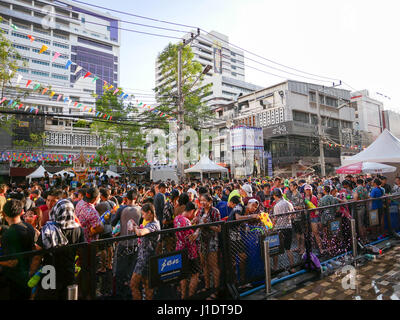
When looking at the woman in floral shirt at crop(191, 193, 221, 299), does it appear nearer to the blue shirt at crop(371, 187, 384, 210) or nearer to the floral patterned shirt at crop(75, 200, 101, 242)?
the floral patterned shirt at crop(75, 200, 101, 242)

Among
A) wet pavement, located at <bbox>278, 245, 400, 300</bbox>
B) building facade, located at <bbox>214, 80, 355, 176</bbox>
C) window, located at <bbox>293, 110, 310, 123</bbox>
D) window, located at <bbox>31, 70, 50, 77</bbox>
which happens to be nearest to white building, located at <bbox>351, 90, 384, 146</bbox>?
building facade, located at <bbox>214, 80, 355, 176</bbox>

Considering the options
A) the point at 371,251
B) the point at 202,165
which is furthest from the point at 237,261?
the point at 202,165

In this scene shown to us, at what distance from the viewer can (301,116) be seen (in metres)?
33.1

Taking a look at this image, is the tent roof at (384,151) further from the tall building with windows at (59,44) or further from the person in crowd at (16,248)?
the tall building with windows at (59,44)

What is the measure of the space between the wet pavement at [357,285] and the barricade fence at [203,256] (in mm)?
448

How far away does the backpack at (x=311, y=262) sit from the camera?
14.9 feet

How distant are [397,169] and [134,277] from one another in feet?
54.7

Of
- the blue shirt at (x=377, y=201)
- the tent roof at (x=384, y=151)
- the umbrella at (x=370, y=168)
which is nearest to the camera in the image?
the blue shirt at (x=377, y=201)

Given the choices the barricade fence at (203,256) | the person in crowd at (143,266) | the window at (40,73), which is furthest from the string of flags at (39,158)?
the window at (40,73)

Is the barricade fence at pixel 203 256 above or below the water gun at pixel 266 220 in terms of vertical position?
below

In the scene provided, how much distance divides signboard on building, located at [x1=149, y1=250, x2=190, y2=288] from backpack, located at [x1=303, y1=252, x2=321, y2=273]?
2.75 meters

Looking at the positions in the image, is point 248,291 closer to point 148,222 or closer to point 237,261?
point 237,261

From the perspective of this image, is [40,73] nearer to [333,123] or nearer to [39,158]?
[39,158]
